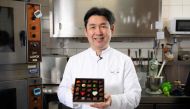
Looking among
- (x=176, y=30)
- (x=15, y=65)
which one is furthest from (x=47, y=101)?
(x=176, y=30)

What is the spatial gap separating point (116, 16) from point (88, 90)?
1.22 meters

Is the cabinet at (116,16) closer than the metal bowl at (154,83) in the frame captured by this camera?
No

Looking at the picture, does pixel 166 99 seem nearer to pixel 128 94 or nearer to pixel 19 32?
pixel 128 94

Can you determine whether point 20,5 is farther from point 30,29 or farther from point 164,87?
point 164,87

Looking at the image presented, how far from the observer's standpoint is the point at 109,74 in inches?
49.5

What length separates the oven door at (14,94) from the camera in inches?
62.2

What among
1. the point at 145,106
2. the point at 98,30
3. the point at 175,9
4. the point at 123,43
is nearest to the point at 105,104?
the point at 98,30

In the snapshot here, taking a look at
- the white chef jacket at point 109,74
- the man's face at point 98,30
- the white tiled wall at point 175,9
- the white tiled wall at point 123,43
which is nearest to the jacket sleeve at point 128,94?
the white chef jacket at point 109,74

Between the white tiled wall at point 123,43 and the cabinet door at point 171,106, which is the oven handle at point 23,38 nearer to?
the white tiled wall at point 123,43

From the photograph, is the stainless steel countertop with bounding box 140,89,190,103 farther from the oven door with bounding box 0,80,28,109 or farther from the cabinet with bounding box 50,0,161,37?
the oven door with bounding box 0,80,28,109

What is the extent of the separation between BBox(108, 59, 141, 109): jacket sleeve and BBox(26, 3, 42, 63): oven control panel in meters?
0.71

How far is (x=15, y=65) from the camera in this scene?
1607 mm

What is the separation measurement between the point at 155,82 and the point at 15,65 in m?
1.14

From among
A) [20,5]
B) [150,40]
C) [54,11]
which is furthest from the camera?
[150,40]
